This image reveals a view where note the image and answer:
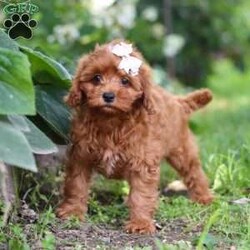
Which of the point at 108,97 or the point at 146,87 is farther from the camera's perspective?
the point at 146,87

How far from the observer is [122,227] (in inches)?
189

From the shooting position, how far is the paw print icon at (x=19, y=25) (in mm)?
4887

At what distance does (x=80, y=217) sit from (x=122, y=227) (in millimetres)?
230

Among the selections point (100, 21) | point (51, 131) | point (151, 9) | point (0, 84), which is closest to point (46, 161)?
point (51, 131)

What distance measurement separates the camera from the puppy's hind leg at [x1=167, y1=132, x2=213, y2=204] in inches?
215

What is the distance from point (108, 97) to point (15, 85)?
0.62 meters

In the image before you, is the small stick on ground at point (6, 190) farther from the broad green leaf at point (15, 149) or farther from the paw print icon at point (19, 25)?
the paw print icon at point (19, 25)

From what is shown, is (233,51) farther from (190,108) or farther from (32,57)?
(32,57)

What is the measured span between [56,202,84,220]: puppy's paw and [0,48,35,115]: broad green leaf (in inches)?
42.4

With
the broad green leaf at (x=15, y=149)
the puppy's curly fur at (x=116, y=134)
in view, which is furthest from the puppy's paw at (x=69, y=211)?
the broad green leaf at (x=15, y=149)

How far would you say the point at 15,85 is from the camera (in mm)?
3951

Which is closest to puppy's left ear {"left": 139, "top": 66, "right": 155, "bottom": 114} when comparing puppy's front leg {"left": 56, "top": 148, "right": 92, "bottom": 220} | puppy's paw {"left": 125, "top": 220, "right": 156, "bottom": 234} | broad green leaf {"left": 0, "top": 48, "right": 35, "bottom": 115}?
puppy's front leg {"left": 56, "top": 148, "right": 92, "bottom": 220}

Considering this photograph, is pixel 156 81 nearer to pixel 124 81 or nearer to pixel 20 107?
pixel 124 81

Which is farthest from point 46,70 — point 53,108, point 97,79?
point 97,79
